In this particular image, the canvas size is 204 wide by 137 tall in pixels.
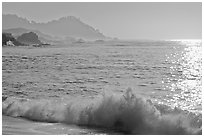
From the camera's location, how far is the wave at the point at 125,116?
13.3 meters

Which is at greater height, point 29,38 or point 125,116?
point 29,38

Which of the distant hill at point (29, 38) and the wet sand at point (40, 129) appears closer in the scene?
the wet sand at point (40, 129)

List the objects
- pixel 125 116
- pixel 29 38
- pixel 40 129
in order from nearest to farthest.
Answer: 1. pixel 40 129
2. pixel 125 116
3. pixel 29 38

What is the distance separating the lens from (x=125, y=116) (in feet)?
47.1

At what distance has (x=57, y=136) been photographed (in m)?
11.5

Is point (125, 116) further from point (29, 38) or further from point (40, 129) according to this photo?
point (29, 38)

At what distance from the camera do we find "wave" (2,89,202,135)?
13.3 meters

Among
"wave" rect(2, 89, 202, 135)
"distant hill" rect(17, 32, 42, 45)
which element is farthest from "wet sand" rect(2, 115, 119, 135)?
"distant hill" rect(17, 32, 42, 45)

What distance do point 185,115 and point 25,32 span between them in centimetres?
16195

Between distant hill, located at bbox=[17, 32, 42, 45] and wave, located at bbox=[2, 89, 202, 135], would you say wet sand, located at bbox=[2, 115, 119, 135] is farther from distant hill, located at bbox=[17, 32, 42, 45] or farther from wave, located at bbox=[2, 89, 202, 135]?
distant hill, located at bbox=[17, 32, 42, 45]

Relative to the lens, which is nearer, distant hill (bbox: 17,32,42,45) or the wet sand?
the wet sand

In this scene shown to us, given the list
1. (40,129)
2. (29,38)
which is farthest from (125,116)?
(29,38)

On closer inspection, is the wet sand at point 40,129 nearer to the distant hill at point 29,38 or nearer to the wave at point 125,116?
the wave at point 125,116

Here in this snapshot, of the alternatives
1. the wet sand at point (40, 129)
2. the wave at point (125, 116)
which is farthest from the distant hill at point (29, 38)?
the wet sand at point (40, 129)
